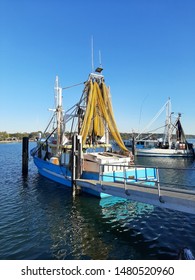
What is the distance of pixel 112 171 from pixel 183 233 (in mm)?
7313

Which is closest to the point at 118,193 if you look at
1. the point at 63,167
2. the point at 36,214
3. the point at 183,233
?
the point at 183,233

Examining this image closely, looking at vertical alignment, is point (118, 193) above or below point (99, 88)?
below

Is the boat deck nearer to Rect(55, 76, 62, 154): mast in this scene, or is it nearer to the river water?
the river water

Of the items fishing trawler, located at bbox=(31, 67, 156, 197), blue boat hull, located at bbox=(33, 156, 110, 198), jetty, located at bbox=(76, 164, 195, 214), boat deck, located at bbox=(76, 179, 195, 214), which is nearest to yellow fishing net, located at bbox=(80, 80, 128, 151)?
fishing trawler, located at bbox=(31, 67, 156, 197)

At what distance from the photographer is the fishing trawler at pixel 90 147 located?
18.4 metres

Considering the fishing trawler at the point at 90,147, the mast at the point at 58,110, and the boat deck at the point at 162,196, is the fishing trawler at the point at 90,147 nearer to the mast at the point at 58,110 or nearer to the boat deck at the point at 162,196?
the mast at the point at 58,110

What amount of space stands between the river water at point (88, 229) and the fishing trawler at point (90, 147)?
2.33 meters

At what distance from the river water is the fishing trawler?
2.33 meters

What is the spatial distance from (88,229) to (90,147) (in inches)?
452

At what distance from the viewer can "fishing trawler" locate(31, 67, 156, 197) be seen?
1836cm

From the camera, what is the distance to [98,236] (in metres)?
11.0

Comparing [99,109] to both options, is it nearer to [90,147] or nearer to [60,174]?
[90,147]

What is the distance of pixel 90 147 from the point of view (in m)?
22.7
